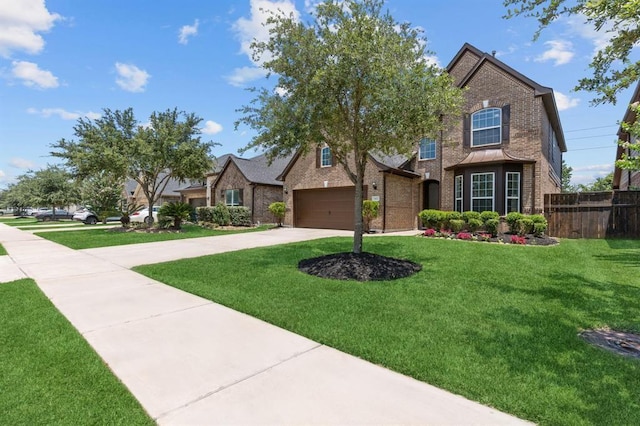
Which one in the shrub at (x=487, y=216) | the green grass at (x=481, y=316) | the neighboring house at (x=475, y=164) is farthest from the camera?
the neighboring house at (x=475, y=164)

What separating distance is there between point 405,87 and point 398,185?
10.7 metres

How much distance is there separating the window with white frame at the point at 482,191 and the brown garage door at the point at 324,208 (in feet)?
19.8

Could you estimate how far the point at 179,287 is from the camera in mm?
6242

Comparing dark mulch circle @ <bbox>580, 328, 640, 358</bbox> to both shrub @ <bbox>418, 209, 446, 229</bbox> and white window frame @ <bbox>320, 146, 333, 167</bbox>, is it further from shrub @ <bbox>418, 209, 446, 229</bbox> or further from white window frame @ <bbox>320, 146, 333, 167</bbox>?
white window frame @ <bbox>320, 146, 333, 167</bbox>

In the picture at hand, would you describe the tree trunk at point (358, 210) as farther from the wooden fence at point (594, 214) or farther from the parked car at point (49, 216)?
the parked car at point (49, 216)

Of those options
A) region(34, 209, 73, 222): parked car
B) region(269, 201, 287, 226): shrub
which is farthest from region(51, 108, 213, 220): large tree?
region(34, 209, 73, 222): parked car

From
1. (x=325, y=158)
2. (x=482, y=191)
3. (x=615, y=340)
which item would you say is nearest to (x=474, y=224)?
(x=482, y=191)

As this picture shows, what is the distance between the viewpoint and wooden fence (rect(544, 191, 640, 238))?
12.5 metres

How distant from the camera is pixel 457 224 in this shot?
45.9 ft

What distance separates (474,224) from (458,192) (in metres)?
2.43

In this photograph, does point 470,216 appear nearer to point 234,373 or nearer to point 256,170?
point 234,373

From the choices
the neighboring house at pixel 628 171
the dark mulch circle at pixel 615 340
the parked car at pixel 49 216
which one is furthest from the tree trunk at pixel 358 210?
the parked car at pixel 49 216

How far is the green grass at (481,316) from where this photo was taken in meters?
2.79

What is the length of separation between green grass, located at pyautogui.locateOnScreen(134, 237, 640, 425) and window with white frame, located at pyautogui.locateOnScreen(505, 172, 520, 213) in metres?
5.15
